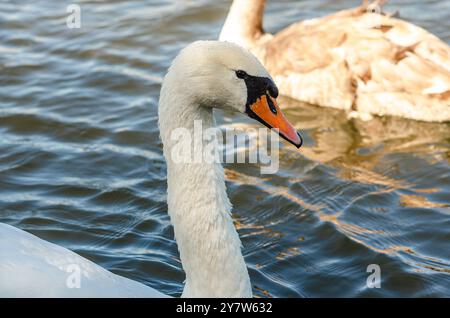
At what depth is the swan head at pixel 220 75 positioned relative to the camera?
4844 mm

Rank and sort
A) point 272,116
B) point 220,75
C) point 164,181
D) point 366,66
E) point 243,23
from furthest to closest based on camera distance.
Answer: point 243,23 → point 366,66 → point 164,181 → point 272,116 → point 220,75

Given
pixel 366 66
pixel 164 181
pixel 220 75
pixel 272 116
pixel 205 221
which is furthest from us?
pixel 366 66

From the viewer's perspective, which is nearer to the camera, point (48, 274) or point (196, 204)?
point (48, 274)

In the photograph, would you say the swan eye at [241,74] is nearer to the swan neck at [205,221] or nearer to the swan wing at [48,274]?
the swan neck at [205,221]

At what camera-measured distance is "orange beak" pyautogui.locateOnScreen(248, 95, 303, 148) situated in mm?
5051

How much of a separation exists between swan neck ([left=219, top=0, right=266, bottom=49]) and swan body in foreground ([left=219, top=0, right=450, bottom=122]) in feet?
1.36

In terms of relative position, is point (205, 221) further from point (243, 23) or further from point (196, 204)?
point (243, 23)

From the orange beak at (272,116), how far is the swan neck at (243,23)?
5735 millimetres

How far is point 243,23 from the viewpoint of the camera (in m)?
10.8

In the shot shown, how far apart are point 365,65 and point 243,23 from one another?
1.78 metres

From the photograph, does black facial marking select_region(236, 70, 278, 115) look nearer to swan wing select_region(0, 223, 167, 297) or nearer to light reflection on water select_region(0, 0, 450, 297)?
swan wing select_region(0, 223, 167, 297)

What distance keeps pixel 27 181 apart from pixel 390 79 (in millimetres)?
3820

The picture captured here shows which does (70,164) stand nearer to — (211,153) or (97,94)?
(97,94)

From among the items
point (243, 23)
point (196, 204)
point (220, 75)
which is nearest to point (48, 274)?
point (196, 204)
